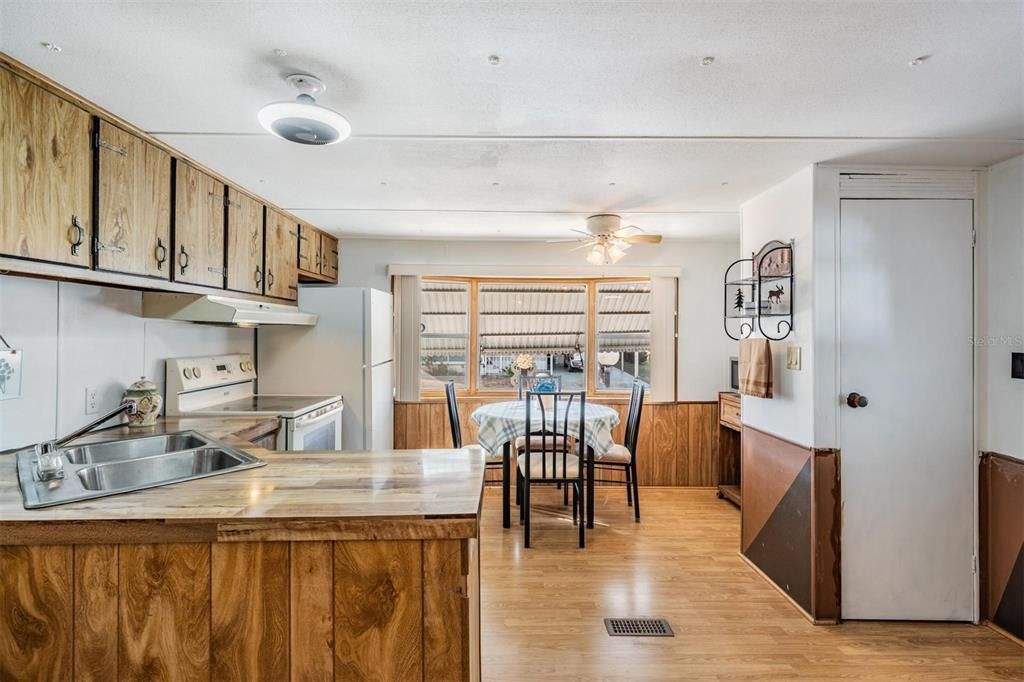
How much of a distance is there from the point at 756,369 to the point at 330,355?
2.94m

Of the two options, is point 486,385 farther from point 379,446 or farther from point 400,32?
point 400,32

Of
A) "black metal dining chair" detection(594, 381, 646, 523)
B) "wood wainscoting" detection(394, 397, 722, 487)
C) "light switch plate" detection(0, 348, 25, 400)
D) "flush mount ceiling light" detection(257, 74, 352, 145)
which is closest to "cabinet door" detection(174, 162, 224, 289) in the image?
"light switch plate" detection(0, 348, 25, 400)

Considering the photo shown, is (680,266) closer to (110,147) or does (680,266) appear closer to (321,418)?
(321,418)

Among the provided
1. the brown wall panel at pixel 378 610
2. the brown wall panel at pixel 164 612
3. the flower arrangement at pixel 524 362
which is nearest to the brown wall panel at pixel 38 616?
the brown wall panel at pixel 164 612

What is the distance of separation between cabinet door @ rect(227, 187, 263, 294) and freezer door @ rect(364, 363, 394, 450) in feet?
3.53

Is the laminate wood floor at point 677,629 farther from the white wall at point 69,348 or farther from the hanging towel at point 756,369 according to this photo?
the white wall at point 69,348

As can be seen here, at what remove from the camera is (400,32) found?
4.47 ft

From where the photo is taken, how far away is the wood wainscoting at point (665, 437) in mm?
4367

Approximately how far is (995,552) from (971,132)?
78.1 inches

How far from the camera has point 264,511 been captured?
1.24 metres

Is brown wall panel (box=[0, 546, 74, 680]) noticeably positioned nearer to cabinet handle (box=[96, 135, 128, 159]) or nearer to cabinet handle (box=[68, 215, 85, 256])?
cabinet handle (box=[68, 215, 85, 256])

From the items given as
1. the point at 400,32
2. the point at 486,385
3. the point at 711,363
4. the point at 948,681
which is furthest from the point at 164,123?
the point at 711,363

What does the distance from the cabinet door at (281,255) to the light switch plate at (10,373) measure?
1434mm

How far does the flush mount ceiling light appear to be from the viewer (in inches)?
61.1
